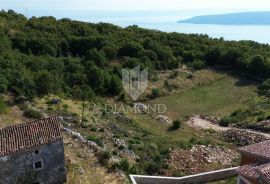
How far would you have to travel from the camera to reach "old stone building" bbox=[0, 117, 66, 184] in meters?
24.2

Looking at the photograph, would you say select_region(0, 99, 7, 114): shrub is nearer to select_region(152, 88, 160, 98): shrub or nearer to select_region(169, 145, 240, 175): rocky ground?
select_region(169, 145, 240, 175): rocky ground

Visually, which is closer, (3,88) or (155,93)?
(3,88)

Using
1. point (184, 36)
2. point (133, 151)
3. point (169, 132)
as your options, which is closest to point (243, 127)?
point (169, 132)

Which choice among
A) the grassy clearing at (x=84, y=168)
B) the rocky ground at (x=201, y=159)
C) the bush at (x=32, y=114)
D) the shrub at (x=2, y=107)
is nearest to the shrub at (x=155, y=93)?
the rocky ground at (x=201, y=159)

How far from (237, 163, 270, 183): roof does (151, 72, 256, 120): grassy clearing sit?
2535 cm

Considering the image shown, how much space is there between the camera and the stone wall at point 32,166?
79.4ft

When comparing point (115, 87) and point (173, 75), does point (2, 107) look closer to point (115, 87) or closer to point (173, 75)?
point (115, 87)

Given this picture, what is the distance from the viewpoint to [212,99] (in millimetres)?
56094

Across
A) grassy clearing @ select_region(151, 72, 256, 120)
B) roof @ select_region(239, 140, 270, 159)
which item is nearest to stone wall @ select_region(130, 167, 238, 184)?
roof @ select_region(239, 140, 270, 159)

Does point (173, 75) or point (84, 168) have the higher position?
point (84, 168)

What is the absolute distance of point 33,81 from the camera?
42.1m

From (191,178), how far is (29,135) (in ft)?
34.4

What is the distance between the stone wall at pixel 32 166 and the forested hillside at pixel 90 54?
53.7ft

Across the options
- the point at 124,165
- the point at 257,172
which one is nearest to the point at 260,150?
the point at 257,172
